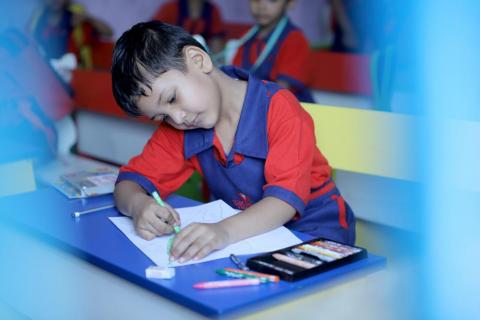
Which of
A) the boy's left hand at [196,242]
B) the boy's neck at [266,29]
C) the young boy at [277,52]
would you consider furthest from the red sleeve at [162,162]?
the boy's neck at [266,29]

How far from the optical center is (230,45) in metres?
2.40

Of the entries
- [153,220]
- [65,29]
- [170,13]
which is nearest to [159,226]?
[153,220]

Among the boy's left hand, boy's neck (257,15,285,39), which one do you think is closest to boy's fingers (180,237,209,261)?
the boy's left hand

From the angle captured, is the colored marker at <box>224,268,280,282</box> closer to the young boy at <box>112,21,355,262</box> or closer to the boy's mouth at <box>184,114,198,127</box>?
the young boy at <box>112,21,355,262</box>

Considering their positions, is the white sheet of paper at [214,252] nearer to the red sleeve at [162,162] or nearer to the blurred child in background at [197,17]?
the red sleeve at [162,162]

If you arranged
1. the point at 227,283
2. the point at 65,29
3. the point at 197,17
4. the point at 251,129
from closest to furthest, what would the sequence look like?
the point at 227,283, the point at 251,129, the point at 65,29, the point at 197,17

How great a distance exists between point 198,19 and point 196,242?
2682mm

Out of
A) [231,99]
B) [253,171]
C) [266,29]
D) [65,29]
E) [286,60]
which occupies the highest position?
[65,29]

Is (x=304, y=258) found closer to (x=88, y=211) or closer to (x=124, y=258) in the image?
(x=124, y=258)

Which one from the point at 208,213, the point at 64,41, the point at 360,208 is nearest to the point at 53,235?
the point at 208,213

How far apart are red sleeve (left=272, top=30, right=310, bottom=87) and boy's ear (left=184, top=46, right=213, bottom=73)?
1191mm

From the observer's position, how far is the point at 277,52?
2.22 m

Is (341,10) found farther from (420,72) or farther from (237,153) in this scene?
(420,72)

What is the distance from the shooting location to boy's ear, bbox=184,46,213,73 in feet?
3.21
